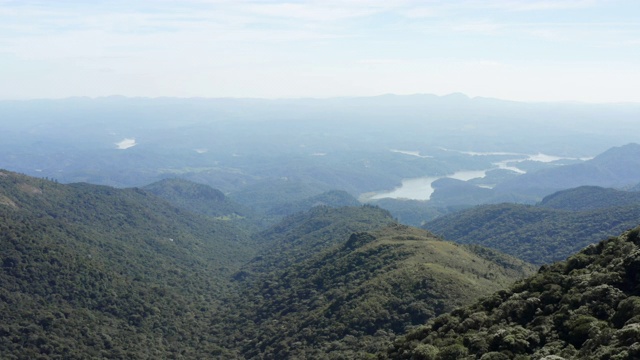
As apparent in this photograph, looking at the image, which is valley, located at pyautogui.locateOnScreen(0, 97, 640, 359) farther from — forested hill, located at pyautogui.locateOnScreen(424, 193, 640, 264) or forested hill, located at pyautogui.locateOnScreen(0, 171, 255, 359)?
forested hill, located at pyautogui.locateOnScreen(424, 193, 640, 264)

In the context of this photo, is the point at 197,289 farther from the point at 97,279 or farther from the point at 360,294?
the point at 360,294

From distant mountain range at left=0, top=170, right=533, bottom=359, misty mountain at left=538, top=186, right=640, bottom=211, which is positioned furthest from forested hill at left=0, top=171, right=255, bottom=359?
misty mountain at left=538, top=186, right=640, bottom=211

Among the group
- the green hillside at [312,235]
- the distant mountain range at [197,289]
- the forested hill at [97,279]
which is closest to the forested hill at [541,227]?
the green hillside at [312,235]

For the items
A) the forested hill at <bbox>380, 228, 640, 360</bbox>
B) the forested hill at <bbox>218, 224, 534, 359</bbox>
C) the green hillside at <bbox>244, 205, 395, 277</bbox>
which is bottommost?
the green hillside at <bbox>244, 205, 395, 277</bbox>

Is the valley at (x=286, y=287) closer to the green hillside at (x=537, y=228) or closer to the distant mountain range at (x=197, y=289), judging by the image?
the distant mountain range at (x=197, y=289)

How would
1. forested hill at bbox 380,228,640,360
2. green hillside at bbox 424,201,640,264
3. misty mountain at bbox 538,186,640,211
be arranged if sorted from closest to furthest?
forested hill at bbox 380,228,640,360
green hillside at bbox 424,201,640,264
misty mountain at bbox 538,186,640,211

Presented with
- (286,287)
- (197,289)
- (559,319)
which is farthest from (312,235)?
(559,319)
